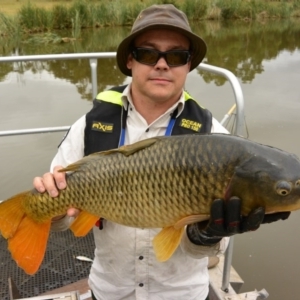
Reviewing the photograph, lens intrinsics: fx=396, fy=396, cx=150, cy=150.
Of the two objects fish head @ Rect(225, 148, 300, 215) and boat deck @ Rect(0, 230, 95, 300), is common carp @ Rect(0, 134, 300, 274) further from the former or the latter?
boat deck @ Rect(0, 230, 95, 300)

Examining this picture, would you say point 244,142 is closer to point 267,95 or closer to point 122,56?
point 122,56

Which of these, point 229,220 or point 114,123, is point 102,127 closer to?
point 114,123

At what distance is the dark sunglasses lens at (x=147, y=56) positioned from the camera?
5.80 ft

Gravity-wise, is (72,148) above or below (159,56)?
below

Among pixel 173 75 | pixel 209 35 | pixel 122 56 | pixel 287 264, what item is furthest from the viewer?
pixel 209 35

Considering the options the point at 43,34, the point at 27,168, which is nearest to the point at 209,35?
the point at 43,34

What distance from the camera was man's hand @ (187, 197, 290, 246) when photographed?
4.67 ft

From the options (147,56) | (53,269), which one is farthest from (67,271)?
(147,56)

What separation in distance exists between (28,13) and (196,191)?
19688mm

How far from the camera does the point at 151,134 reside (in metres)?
1.83

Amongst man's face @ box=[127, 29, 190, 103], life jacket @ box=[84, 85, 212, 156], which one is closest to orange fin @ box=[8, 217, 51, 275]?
life jacket @ box=[84, 85, 212, 156]

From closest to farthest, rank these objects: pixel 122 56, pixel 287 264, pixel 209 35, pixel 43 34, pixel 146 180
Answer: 1. pixel 146 180
2. pixel 122 56
3. pixel 287 264
4. pixel 43 34
5. pixel 209 35

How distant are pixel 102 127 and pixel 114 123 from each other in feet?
0.20

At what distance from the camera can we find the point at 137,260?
1.77 m
